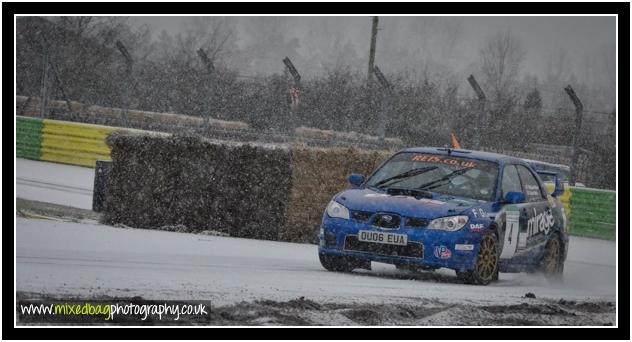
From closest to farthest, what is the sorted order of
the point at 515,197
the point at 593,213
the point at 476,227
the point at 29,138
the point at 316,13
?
the point at 476,227
the point at 515,197
the point at 316,13
the point at 593,213
the point at 29,138

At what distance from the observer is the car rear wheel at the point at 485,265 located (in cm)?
981

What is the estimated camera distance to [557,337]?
7703mm

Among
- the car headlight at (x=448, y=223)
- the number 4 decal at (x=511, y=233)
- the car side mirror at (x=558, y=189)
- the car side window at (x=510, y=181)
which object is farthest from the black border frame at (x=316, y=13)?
the car headlight at (x=448, y=223)

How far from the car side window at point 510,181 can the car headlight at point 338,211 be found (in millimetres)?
1734

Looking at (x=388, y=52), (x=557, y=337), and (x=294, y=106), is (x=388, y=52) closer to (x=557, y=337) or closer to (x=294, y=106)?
(x=294, y=106)

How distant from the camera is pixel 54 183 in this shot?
733 inches

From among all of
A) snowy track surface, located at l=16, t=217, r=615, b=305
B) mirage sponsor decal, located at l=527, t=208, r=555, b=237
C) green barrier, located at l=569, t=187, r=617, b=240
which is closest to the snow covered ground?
snowy track surface, located at l=16, t=217, r=615, b=305

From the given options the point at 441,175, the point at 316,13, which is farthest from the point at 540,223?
the point at 316,13

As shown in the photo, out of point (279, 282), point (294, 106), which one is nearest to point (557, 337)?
point (279, 282)

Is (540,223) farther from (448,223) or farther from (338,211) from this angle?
(338,211)

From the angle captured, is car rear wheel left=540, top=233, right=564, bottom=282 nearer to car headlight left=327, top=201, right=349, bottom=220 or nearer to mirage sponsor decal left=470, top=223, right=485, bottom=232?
mirage sponsor decal left=470, top=223, right=485, bottom=232

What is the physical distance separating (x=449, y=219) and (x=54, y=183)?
10.8 m

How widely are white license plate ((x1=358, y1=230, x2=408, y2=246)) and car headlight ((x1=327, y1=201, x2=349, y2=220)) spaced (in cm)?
26

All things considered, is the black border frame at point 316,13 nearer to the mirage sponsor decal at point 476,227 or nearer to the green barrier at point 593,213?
the mirage sponsor decal at point 476,227
